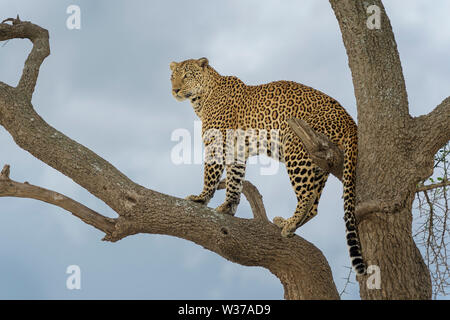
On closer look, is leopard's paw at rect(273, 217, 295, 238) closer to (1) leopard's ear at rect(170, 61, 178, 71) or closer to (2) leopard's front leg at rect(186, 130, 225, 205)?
(2) leopard's front leg at rect(186, 130, 225, 205)

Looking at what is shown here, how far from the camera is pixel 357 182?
6543 millimetres

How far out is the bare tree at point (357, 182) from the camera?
6.28 meters

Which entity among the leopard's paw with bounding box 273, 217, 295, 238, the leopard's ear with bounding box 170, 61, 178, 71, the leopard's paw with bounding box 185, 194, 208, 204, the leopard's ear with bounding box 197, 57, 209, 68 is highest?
the leopard's ear with bounding box 170, 61, 178, 71

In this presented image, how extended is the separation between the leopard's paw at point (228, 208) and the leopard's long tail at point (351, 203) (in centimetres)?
156

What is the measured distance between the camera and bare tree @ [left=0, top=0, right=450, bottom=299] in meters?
6.28

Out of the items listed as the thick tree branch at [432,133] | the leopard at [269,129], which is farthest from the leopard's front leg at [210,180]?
the thick tree branch at [432,133]

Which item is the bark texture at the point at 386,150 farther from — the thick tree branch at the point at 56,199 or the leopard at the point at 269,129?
the thick tree branch at the point at 56,199

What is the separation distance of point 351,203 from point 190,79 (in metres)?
3.21

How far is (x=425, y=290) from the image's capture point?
6.16 meters

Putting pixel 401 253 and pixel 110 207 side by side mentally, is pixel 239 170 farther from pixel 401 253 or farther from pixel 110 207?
pixel 401 253

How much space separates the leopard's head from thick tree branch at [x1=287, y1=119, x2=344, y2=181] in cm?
229

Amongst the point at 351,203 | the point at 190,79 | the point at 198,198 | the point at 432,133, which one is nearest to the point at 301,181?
the point at 351,203

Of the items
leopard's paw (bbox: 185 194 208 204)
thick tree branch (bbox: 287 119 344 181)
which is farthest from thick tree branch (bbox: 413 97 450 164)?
leopard's paw (bbox: 185 194 208 204)
